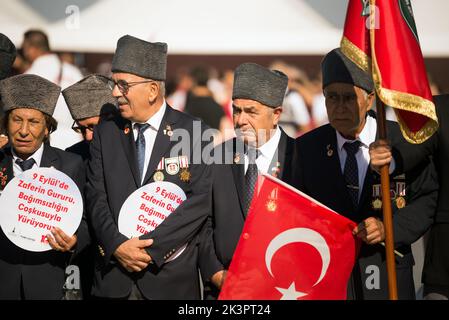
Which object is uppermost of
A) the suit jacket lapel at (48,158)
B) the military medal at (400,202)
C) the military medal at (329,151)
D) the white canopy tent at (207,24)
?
the white canopy tent at (207,24)

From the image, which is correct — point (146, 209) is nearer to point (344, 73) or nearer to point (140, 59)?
point (140, 59)

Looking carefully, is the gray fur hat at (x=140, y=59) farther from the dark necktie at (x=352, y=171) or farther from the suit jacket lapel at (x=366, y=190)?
the suit jacket lapel at (x=366, y=190)

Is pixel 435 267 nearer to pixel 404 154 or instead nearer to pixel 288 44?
pixel 404 154

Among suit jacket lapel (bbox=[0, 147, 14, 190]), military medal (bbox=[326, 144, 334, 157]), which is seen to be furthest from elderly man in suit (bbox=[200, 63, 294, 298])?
suit jacket lapel (bbox=[0, 147, 14, 190])

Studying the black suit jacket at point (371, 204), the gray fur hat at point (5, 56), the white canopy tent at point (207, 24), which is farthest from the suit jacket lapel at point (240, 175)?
the white canopy tent at point (207, 24)

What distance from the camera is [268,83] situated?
520 cm

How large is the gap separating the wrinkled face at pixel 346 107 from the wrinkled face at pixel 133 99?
3.52ft

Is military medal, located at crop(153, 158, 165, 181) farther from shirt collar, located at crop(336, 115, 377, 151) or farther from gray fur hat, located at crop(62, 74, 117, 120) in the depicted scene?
shirt collar, located at crop(336, 115, 377, 151)

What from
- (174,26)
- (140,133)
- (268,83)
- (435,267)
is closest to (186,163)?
(140,133)

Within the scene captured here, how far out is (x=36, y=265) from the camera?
5020 millimetres

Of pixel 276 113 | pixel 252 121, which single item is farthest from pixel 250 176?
pixel 276 113

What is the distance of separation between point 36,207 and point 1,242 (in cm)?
30

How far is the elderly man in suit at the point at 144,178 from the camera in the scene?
191 inches

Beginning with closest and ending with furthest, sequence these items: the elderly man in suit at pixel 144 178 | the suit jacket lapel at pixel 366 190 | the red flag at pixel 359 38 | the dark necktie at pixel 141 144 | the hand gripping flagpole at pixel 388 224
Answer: the hand gripping flagpole at pixel 388 224
the red flag at pixel 359 38
the elderly man in suit at pixel 144 178
the suit jacket lapel at pixel 366 190
the dark necktie at pixel 141 144
